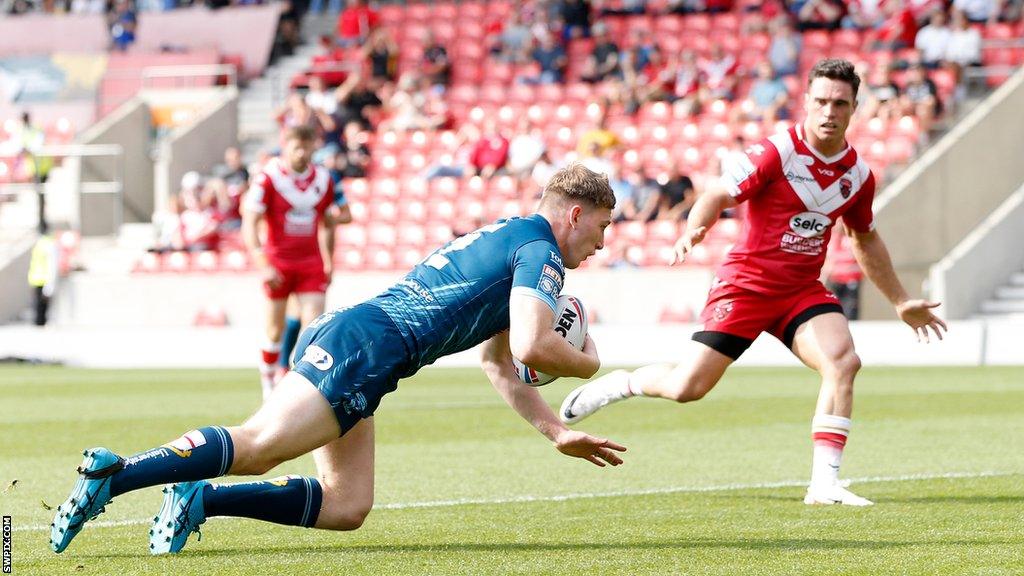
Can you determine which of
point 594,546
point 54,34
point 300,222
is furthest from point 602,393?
point 54,34

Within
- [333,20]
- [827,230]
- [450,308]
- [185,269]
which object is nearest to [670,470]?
[827,230]

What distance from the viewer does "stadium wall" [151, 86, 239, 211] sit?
2752 cm

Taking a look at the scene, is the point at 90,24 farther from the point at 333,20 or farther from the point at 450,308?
the point at 450,308

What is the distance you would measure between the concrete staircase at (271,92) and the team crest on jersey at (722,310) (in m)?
21.2

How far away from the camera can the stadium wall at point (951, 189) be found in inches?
865

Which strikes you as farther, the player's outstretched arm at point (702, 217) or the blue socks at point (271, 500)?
the player's outstretched arm at point (702, 217)

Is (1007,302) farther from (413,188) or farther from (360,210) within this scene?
(360,210)

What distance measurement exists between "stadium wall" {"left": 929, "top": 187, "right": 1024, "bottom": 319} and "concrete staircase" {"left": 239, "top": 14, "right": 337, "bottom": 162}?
1231 centimetres

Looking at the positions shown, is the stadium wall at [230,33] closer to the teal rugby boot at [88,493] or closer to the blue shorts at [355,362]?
the blue shorts at [355,362]

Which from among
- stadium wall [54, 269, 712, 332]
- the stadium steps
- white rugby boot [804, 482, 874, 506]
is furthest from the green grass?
the stadium steps

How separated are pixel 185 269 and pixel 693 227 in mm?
18717

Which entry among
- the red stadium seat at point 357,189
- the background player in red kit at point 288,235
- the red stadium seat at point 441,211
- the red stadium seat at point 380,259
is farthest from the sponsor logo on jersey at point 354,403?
the red stadium seat at point 357,189

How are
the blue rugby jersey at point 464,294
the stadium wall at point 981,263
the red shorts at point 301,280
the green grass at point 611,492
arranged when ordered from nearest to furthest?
the blue rugby jersey at point 464,294 < the green grass at point 611,492 < the red shorts at point 301,280 < the stadium wall at point 981,263

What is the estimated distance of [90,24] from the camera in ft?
106
